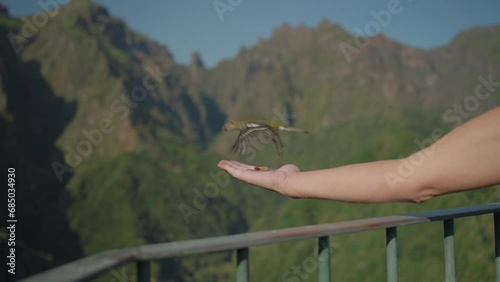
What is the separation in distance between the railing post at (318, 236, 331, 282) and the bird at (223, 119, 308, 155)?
0.25 metres

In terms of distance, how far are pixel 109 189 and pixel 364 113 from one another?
57462mm

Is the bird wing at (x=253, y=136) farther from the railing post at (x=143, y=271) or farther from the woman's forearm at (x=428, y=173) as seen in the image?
the railing post at (x=143, y=271)

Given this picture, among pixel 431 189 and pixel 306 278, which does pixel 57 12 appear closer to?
pixel 306 278

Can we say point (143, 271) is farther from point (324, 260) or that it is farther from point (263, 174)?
point (324, 260)

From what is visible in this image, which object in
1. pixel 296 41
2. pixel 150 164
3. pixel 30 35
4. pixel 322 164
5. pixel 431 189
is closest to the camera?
pixel 431 189

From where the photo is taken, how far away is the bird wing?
147 cm

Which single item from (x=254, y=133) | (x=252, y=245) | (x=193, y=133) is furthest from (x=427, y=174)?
(x=193, y=133)

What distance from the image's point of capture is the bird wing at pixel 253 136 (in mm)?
1475

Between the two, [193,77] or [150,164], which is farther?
[193,77]

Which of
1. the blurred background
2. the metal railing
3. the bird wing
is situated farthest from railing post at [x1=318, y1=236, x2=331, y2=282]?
the blurred background

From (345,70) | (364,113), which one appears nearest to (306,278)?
(364,113)

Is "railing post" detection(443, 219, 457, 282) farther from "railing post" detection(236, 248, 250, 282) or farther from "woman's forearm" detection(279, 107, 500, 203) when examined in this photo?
"railing post" detection(236, 248, 250, 282)

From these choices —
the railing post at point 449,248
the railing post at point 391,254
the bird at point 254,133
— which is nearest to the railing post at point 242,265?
the bird at point 254,133

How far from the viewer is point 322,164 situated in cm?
10162
